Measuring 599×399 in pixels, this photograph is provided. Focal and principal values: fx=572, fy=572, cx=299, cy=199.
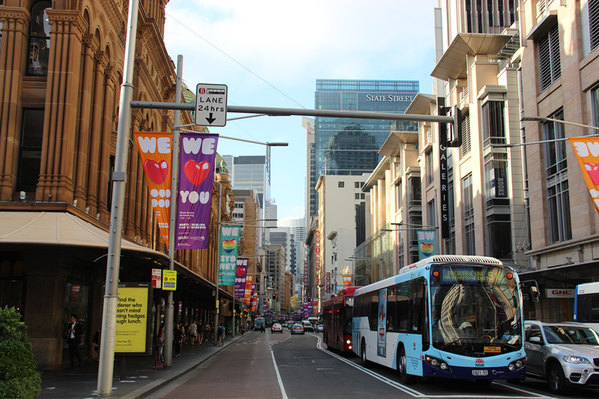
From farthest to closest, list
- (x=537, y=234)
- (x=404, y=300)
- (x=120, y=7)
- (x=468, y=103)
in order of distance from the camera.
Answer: (x=468, y=103), (x=537, y=234), (x=120, y=7), (x=404, y=300)

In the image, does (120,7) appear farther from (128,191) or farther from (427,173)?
(427,173)

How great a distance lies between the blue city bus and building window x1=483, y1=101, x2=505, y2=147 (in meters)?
26.2

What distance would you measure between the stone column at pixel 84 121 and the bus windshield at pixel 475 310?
13.7 meters

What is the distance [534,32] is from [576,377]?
77.2ft

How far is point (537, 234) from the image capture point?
31734 millimetres

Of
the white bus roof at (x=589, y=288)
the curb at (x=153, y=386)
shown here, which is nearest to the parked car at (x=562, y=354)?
the white bus roof at (x=589, y=288)

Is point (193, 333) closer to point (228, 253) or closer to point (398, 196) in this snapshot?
point (228, 253)

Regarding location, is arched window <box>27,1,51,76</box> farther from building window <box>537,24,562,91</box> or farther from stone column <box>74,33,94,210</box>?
building window <box>537,24,562,91</box>

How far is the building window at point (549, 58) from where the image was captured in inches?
1214

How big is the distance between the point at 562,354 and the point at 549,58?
21561 mm

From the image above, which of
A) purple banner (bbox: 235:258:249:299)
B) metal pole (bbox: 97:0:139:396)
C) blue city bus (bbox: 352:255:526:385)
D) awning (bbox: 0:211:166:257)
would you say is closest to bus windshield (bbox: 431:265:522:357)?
blue city bus (bbox: 352:255:526:385)

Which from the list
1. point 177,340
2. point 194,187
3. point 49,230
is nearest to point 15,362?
point 49,230

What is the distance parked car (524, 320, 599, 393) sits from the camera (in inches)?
559

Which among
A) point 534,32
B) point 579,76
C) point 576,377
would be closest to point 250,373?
point 576,377
